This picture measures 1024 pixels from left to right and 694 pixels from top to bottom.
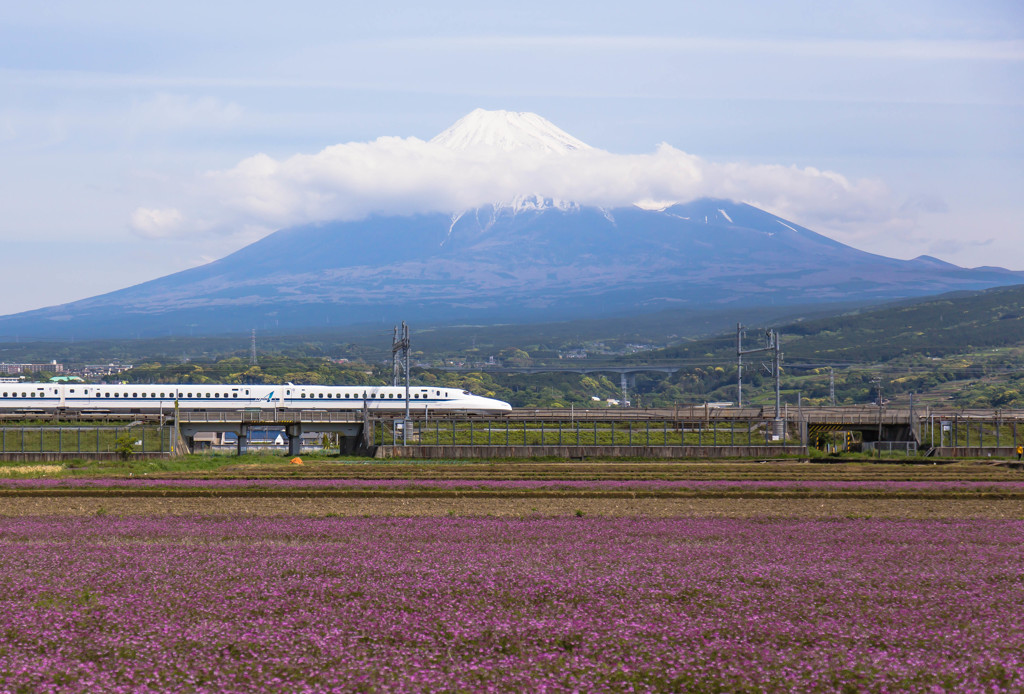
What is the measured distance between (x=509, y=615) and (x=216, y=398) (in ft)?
342

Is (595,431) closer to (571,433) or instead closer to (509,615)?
(571,433)

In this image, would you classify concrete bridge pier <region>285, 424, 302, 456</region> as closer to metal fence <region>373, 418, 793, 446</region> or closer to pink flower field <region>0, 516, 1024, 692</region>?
metal fence <region>373, 418, 793, 446</region>

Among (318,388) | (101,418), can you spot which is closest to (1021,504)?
(101,418)

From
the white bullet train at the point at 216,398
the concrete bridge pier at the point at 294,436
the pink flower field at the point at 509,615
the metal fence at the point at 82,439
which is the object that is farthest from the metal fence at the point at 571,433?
the pink flower field at the point at 509,615

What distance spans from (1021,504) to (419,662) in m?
33.9

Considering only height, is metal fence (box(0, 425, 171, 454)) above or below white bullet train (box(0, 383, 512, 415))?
below

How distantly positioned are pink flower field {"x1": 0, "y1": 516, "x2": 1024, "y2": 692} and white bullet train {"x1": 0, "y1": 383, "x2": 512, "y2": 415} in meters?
88.3

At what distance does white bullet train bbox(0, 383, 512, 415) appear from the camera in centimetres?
11507

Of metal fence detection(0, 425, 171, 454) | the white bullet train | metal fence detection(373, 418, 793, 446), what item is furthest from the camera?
the white bullet train

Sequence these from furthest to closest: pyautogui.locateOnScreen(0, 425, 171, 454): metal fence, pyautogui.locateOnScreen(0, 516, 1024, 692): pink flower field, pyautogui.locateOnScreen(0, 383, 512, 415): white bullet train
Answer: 1. pyautogui.locateOnScreen(0, 383, 512, 415): white bullet train
2. pyautogui.locateOnScreen(0, 425, 171, 454): metal fence
3. pyautogui.locateOnScreen(0, 516, 1024, 692): pink flower field

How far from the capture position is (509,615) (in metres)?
18.0

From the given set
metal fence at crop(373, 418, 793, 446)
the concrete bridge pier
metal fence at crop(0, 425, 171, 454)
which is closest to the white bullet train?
metal fence at crop(373, 418, 793, 446)

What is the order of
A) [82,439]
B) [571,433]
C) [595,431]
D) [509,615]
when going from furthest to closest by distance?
[571,433], [82,439], [595,431], [509,615]

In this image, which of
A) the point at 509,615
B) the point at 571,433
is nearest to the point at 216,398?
the point at 571,433
